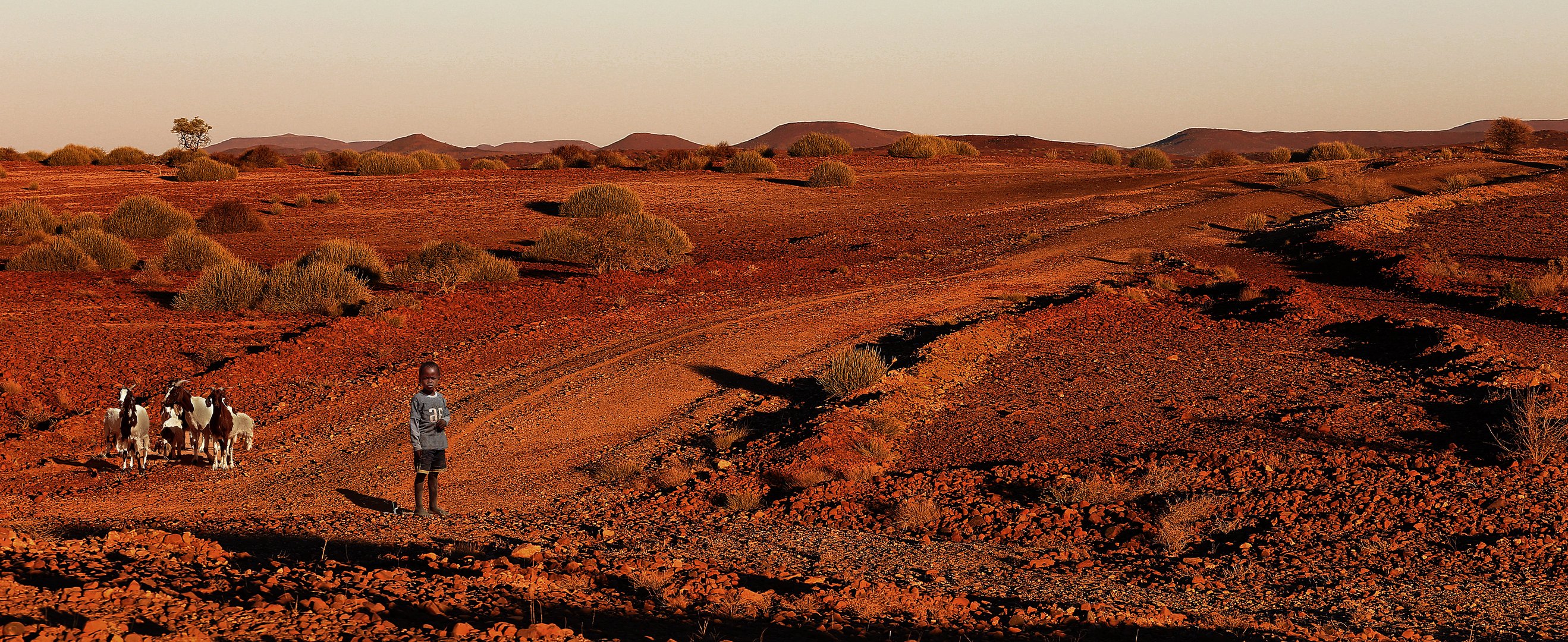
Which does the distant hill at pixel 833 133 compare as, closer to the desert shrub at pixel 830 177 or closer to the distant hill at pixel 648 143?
the distant hill at pixel 648 143

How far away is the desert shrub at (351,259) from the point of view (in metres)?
22.4

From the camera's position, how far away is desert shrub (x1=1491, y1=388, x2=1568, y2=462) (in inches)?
333

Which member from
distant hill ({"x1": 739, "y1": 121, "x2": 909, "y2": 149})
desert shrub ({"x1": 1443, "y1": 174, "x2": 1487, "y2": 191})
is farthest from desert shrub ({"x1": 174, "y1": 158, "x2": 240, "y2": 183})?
distant hill ({"x1": 739, "y1": 121, "x2": 909, "y2": 149})

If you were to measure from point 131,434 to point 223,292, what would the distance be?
985 cm

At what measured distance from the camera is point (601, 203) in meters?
32.9

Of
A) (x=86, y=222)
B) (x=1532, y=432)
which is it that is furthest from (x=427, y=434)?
(x=86, y=222)

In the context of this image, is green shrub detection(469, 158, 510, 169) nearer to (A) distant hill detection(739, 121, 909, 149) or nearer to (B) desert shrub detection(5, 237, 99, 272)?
(B) desert shrub detection(5, 237, 99, 272)

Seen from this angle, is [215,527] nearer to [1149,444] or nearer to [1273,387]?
[1149,444]

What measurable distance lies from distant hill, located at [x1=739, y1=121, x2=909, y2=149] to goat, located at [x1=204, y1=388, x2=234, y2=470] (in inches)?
5363

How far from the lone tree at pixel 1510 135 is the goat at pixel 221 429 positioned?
50.8 m

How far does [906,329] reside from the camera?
15680mm

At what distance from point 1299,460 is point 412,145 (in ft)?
511

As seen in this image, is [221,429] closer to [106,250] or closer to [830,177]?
[106,250]

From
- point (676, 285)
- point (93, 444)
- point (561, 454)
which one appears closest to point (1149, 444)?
point (561, 454)
